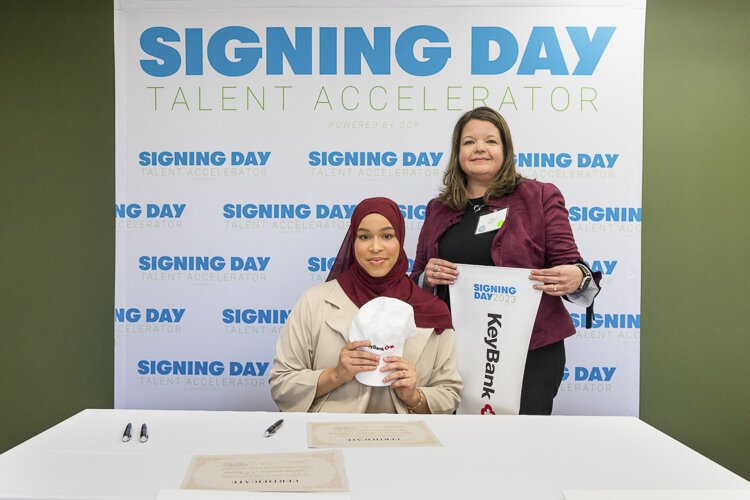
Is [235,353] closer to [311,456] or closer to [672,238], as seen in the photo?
[311,456]

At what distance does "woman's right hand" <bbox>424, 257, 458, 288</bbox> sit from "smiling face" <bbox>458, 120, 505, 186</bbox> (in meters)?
0.43

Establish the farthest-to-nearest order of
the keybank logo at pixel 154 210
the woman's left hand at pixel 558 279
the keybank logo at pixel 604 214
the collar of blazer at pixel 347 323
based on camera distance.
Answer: the keybank logo at pixel 154 210, the keybank logo at pixel 604 214, the woman's left hand at pixel 558 279, the collar of blazer at pixel 347 323

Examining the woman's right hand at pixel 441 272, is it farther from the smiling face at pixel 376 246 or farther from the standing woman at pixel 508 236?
the smiling face at pixel 376 246

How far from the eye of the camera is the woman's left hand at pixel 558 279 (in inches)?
91.4

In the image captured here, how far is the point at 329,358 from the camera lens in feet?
6.75

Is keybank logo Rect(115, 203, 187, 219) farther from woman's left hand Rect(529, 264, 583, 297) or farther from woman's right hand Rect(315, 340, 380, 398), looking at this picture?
woman's left hand Rect(529, 264, 583, 297)

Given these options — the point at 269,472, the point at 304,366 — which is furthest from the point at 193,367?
the point at 269,472

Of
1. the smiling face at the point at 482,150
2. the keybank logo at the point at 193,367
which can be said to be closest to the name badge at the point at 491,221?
the smiling face at the point at 482,150

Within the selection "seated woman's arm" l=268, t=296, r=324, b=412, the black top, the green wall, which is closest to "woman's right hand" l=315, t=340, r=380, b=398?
"seated woman's arm" l=268, t=296, r=324, b=412

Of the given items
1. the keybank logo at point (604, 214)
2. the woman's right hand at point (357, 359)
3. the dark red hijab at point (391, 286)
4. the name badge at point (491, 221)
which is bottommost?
the woman's right hand at point (357, 359)

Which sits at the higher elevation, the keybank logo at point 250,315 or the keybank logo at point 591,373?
the keybank logo at point 250,315

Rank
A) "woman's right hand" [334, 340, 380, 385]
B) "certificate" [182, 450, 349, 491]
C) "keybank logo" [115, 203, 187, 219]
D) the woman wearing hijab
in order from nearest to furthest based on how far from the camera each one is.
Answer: "certificate" [182, 450, 349, 491], "woman's right hand" [334, 340, 380, 385], the woman wearing hijab, "keybank logo" [115, 203, 187, 219]

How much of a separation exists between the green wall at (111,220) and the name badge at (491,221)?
1.10m

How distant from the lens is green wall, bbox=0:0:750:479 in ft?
10.1
